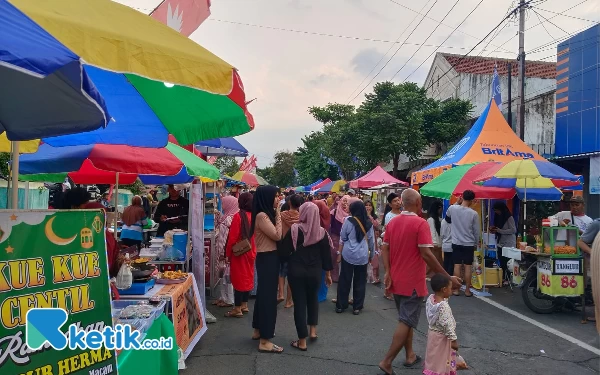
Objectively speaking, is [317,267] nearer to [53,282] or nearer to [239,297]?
[239,297]

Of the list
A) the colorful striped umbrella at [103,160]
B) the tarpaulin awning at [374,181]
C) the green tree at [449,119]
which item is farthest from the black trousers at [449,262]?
the green tree at [449,119]

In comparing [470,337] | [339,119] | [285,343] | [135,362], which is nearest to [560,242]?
[470,337]

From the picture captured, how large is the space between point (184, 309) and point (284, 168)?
61.9 m

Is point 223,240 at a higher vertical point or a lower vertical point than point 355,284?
higher

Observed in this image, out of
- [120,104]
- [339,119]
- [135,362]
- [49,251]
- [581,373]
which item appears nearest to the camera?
[49,251]

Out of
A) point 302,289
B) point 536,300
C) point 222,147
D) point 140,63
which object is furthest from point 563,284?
point 222,147

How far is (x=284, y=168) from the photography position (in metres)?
66.6

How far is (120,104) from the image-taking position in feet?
13.9

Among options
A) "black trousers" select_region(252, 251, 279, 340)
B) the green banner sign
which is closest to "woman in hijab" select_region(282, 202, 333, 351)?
"black trousers" select_region(252, 251, 279, 340)

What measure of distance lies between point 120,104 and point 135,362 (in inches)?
93.9

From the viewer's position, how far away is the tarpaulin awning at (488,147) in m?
12.2

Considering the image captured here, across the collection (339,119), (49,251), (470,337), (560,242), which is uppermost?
(339,119)

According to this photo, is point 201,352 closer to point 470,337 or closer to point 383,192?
point 470,337

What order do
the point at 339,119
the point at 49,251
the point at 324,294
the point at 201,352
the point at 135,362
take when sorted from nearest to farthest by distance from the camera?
the point at 49,251 < the point at 135,362 < the point at 201,352 < the point at 324,294 < the point at 339,119
